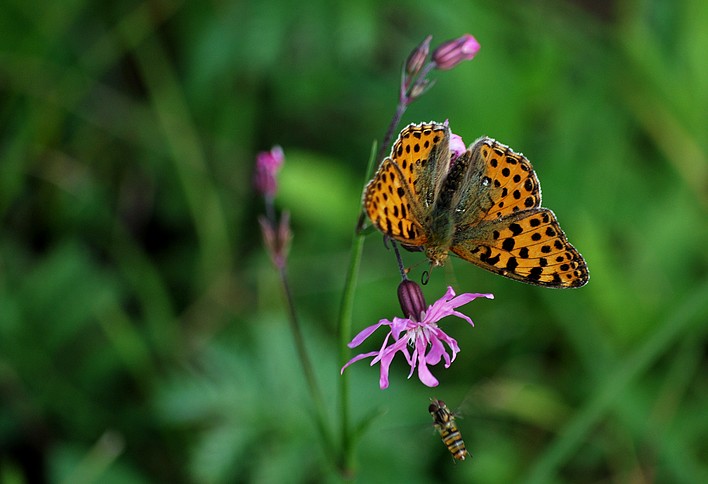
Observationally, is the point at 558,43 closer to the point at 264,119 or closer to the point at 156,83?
the point at 264,119

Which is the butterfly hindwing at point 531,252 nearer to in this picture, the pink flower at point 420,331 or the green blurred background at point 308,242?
the pink flower at point 420,331

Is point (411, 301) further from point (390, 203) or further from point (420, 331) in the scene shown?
point (390, 203)

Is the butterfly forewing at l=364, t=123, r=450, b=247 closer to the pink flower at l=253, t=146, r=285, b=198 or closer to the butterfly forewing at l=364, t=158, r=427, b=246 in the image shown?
the butterfly forewing at l=364, t=158, r=427, b=246

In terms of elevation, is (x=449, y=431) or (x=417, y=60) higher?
(x=417, y=60)

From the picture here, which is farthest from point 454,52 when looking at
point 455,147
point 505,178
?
point 505,178

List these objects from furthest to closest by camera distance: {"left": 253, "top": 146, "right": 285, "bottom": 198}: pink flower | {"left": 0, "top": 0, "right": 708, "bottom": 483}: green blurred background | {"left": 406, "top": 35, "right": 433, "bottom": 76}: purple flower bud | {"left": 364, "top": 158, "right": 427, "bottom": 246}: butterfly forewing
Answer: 1. {"left": 0, "top": 0, "right": 708, "bottom": 483}: green blurred background
2. {"left": 253, "top": 146, "right": 285, "bottom": 198}: pink flower
3. {"left": 406, "top": 35, "right": 433, "bottom": 76}: purple flower bud
4. {"left": 364, "top": 158, "right": 427, "bottom": 246}: butterfly forewing

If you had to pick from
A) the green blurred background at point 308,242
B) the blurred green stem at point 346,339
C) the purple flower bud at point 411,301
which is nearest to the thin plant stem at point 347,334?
the blurred green stem at point 346,339

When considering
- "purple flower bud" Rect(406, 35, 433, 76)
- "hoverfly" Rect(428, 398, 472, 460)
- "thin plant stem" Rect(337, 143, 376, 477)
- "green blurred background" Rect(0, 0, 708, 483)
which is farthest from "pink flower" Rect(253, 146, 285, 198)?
"green blurred background" Rect(0, 0, 708, 483)
